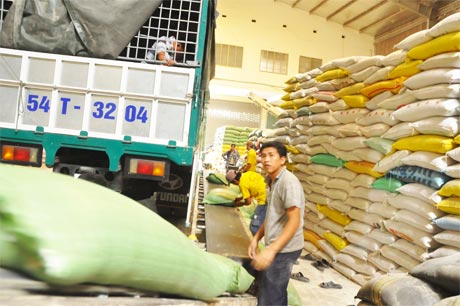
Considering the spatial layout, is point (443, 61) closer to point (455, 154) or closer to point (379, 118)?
point (455, 154)

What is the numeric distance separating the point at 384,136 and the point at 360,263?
134cm

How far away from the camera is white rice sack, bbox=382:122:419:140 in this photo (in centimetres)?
365

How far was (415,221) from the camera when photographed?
345 centimetres

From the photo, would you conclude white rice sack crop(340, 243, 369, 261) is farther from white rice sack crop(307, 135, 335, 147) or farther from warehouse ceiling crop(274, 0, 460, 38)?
warehouse ceiling crop(274, 0, 460, 38)

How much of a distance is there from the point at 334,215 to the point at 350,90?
1.52m

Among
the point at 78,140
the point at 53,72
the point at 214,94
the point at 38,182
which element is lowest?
the point at 38,182

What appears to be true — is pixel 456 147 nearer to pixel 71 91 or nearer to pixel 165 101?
pixel 165 101

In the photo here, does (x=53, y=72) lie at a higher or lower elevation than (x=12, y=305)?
higher

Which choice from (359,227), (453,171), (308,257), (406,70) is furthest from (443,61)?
(308,257)

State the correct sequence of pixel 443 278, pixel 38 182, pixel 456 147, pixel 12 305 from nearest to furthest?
pixel 12 305 < pixel 38 182 < pixel 443 278 < pixel 456 147

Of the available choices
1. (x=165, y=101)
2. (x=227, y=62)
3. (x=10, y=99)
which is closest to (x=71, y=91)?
(x=10, y=99)

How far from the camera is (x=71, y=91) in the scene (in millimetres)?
3061

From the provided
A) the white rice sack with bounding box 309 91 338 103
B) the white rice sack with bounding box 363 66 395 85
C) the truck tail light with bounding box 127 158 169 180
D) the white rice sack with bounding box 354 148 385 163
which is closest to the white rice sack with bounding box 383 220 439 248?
the white rice sack with bounding box 354 148 385 163

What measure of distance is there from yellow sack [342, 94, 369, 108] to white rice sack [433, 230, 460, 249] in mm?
1849
